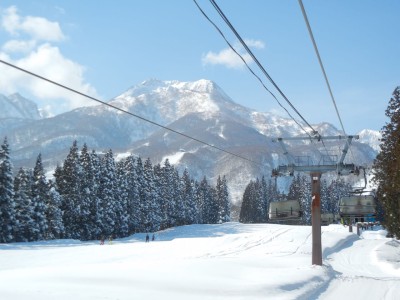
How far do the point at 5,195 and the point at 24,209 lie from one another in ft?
14.0

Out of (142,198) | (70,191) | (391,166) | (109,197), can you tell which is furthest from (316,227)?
(142,198)

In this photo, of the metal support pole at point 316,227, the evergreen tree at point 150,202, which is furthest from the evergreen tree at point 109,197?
the metal support pole at point 316,227

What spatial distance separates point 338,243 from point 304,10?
157ft

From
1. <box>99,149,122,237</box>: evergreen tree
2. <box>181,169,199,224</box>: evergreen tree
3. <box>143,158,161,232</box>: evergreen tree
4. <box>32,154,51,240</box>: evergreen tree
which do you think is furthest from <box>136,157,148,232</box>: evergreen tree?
<box>32,154,51,240</box>: evergreen tree

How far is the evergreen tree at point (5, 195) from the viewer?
171 feet

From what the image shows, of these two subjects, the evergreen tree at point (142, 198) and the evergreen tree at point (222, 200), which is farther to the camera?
the evergreen tree at point (222, 200)

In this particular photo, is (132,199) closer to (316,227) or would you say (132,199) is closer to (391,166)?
(391,166)

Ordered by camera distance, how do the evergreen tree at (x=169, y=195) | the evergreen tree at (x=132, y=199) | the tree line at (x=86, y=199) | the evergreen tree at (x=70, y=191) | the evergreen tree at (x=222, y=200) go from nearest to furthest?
the tree line at (x=86, y=199), the evergreen tree at (x=70, y=191), the evergreen tree at (x=132, y=199), the evergreen tree at (x=169, y=195), the evergreen tree at (x=222, y=200)

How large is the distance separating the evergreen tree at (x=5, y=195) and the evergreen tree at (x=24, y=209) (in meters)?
2.01

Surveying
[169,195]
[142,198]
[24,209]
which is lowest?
[24,209]

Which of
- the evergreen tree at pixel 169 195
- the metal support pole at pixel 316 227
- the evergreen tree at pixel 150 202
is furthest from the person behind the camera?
the evergreen tree at pixel 169 195

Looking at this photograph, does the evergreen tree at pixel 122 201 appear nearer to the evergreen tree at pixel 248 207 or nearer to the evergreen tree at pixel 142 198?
the evergreen tree at pixel 142 198

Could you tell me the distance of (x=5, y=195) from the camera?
52.5 metres

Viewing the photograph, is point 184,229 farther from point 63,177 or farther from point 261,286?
point 261,286
